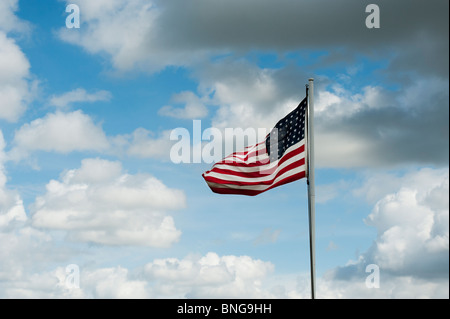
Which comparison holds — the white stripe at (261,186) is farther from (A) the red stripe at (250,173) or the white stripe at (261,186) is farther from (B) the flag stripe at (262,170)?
(A) the red stripe at (250,173)

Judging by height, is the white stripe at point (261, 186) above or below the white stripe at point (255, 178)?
below

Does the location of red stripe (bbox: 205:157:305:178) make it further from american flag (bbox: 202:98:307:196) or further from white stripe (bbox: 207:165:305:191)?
white stripe (bbox: 207:165:305:191)

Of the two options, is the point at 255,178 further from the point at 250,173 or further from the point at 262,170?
the point at 262,170

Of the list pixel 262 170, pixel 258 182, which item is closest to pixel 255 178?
pixel 258 182

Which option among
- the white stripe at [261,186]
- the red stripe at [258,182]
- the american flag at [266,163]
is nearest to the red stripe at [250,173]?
the american flag at [266,163]

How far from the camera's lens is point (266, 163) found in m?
28.7

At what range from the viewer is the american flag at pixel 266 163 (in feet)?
90.9

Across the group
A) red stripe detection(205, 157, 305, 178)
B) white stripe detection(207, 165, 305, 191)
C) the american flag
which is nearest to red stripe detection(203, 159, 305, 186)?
the american flag

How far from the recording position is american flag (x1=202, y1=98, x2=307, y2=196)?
1091 inches
